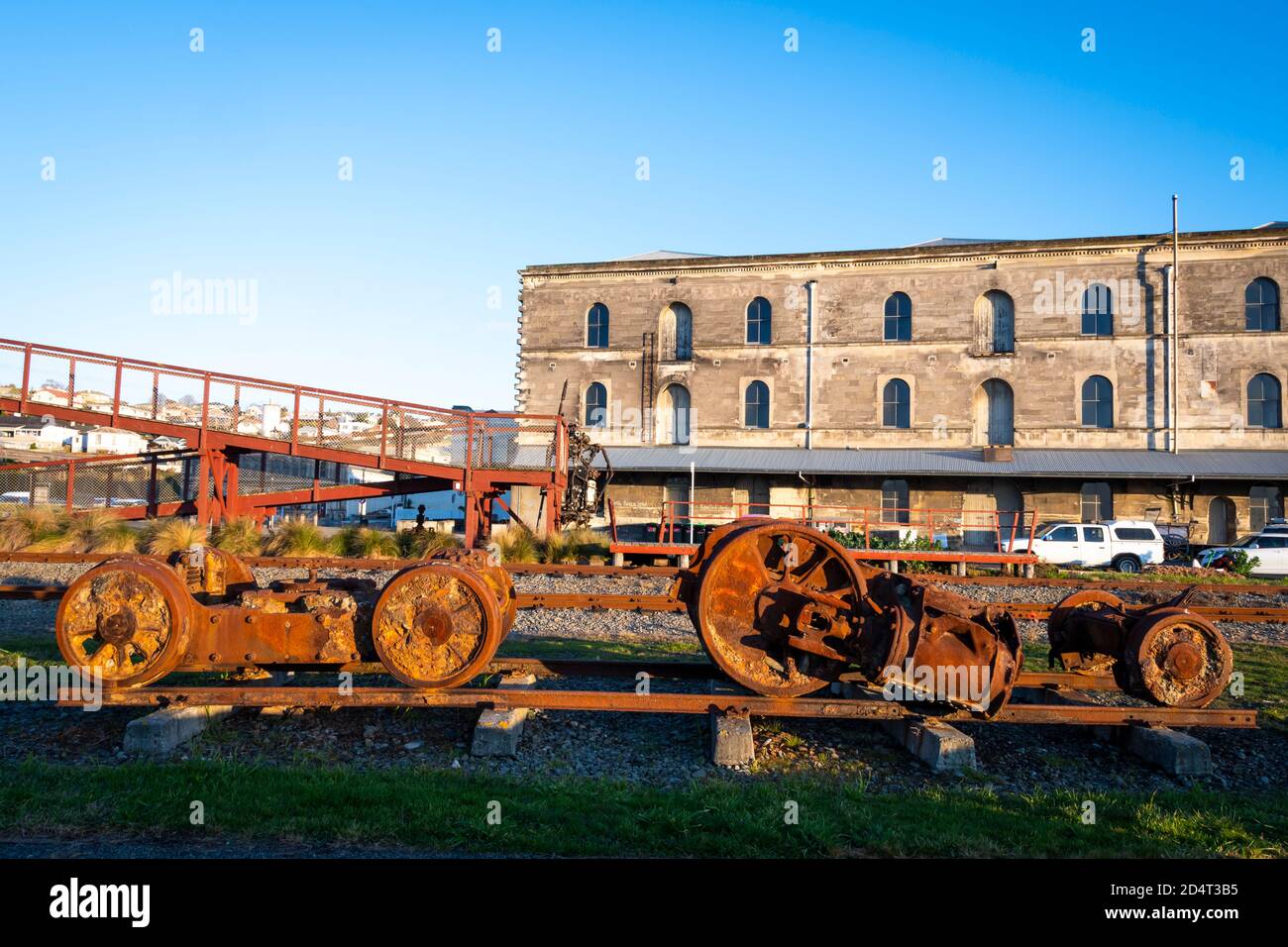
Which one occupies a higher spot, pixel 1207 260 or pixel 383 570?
pixel 1207 260

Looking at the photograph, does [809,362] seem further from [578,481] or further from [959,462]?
[578,481]

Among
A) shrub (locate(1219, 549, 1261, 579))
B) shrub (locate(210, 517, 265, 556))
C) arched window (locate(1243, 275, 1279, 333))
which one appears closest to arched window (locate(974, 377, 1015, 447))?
arched window (locate(1243, 275, 1279, 333))

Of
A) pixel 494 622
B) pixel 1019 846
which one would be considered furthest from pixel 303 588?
pixel 1019 846

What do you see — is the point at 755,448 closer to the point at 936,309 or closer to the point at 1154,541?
the point at 936,309

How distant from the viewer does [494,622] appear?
5.79 metres

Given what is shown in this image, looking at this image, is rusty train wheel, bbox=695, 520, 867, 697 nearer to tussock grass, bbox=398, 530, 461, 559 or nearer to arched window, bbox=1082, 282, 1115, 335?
tussock grass, bbox=398, 530, 461, 559

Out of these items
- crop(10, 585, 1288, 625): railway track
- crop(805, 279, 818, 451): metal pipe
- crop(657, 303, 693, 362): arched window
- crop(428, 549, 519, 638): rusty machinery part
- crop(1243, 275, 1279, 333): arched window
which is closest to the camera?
crop(428, 549, 519, 638): rusty machinery part

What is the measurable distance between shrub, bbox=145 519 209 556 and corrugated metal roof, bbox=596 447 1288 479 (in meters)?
15.6

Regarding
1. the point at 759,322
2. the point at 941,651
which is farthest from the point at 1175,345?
the point at 941,651

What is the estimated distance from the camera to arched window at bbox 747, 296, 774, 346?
104ft

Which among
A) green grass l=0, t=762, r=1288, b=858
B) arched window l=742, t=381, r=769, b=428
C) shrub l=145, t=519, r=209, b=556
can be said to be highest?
arched window l=742, t=381, r=769, b=428

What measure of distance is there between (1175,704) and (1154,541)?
1931 centimetres

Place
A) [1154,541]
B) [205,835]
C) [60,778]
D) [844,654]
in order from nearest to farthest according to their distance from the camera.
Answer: [205,835] < [60,778] < [844,654] < [1154,541]

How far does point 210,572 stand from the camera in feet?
22.1
